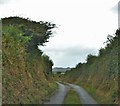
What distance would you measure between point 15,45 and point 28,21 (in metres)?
16.6

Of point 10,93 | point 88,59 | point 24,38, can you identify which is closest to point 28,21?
point 24,38

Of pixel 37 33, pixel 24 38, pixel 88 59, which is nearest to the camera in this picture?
pixel 24 38

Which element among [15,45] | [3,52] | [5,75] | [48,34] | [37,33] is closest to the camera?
[5,75]

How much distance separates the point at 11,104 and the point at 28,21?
88.3ft

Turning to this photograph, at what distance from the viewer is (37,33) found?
48.4m

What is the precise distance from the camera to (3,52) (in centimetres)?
2822

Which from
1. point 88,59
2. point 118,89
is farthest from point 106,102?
point 88,59

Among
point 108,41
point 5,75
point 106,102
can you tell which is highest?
point 108,41

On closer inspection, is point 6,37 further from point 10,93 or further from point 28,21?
point 28,21

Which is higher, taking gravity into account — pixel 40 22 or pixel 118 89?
pixel 40 22

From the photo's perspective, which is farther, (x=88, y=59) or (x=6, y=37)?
(x=88, y=59)

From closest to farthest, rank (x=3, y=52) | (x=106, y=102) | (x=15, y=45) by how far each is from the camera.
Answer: (x=3, y=52), (x=106, y=102), (x=15, y=45)

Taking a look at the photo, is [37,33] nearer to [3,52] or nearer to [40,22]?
[40,22]

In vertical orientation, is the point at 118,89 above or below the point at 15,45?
below
